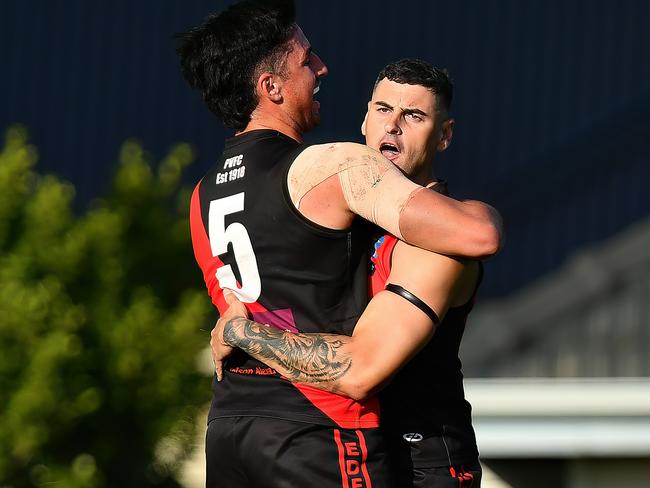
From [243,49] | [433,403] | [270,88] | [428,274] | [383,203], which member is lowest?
[433,403]

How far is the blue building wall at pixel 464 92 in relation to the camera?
27.8 feet

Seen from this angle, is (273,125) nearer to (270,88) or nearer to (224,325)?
(270,88)

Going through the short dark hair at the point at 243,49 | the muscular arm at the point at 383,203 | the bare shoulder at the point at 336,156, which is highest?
the short dark hair at the point at 243,49

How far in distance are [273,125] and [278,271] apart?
1.63 feet

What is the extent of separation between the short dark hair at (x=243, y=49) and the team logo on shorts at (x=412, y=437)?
3.62ft

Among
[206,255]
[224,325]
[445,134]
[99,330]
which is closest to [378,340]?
[224,325]

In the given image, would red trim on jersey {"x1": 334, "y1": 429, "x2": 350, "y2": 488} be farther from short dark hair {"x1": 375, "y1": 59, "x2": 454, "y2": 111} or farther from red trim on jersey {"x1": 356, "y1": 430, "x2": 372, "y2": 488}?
short dark hair {"x1": 375, "y1": 59, "x2": 454, "y2": 111}

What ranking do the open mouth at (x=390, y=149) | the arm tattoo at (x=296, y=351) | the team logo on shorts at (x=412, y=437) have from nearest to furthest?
the arm tattoo at (x=296, y=351) < the team logo on shorts at (x=412, y=437) < the open mouth at (x=390, y=149)

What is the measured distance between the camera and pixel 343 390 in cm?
344

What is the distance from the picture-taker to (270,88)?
12.3ft

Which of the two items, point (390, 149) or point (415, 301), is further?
point (390, 149)

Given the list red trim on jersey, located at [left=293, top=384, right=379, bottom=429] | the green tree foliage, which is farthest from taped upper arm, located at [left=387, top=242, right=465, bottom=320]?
the green tree foliage

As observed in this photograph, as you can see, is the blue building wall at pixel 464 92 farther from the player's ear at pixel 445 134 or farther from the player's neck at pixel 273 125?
the player's neck at pixel 273 125

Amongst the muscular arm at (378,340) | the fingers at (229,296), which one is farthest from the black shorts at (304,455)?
the fingers at (229,296)
